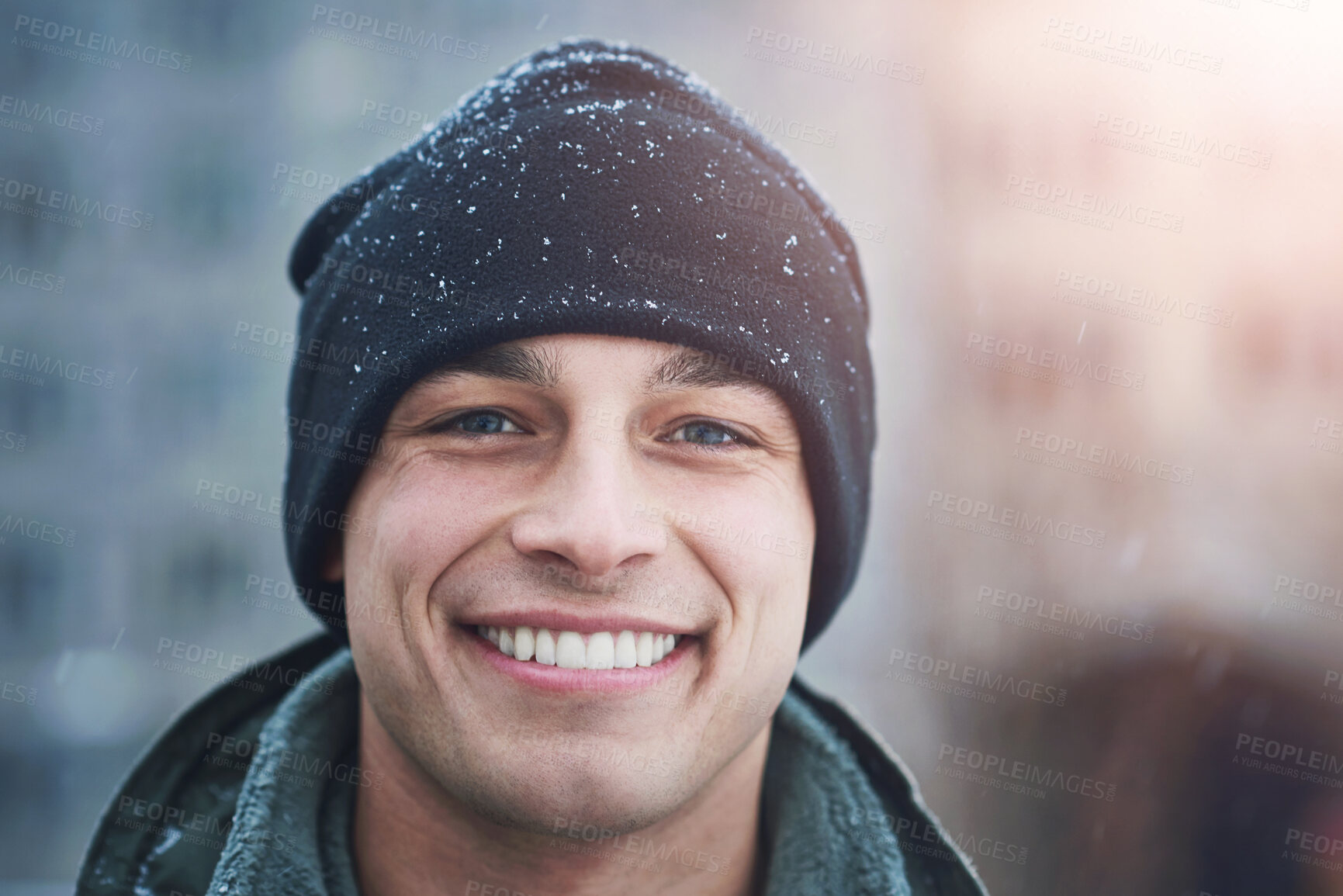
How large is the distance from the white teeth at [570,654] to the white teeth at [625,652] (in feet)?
0.16

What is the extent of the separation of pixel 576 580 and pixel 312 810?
2.19 ft

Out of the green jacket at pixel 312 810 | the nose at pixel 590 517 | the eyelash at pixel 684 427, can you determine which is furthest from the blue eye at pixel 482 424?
the green jacket at pixel 312 810

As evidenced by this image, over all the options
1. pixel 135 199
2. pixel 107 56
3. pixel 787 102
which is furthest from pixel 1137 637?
pixel 107 56

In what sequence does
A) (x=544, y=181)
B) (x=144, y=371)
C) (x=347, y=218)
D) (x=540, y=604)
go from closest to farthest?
(x=540, y=604), (x=544, y=181), (x=347, y=218), (x=144, y=371)

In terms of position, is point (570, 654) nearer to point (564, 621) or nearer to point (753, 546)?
point (564, 621)

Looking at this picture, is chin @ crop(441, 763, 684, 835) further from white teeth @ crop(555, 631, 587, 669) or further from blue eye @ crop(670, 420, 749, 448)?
blue eye @ crop(670, 420, 749, 448)

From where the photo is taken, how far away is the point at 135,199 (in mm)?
8930

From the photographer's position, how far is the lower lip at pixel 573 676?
134 centimetres

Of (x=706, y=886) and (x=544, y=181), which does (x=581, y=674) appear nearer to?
(x=706, y=886)

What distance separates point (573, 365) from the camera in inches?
53.0

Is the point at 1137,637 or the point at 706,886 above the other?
the point at 706,886

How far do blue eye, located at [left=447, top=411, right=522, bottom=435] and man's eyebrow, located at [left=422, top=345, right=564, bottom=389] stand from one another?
77 millimetres

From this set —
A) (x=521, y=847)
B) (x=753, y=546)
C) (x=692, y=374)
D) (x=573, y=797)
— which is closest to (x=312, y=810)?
(x=521, y=847)

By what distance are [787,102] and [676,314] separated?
286 inches
